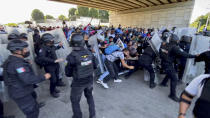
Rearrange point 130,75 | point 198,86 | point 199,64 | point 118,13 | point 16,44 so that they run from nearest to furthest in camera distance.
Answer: point 198,86, point 16,44, point 199,64, point 130,75, point 118,13

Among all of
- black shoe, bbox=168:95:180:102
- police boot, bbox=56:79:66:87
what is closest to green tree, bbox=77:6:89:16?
police boot, bbox=56:79:66:87

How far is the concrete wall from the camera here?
13984 millimetres

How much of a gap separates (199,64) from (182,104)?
11.7ft

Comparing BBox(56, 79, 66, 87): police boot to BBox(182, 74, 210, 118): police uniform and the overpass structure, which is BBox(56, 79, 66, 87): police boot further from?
the overpass structure

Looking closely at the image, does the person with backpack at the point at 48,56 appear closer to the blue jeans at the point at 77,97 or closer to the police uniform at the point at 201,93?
the blue jeans at the point at 77,97

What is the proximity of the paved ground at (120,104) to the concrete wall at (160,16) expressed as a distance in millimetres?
13788

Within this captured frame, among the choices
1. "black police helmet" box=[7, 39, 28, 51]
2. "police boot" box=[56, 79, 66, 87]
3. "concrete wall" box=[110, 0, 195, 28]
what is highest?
"concrete wall" box=[110, 0, 195, 28]

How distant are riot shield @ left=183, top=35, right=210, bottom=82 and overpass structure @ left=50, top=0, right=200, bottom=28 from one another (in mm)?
12807

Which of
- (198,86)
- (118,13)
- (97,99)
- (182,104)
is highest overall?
(118,13)

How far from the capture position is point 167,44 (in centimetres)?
333

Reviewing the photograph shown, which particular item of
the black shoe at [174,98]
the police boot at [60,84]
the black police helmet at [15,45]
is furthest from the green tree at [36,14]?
the black shoe at [174,98]

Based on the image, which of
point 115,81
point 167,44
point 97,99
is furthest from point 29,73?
point 167,44

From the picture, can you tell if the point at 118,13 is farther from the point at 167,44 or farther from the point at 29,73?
the point at 29,73

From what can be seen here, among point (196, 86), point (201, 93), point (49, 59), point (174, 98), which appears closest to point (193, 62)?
point (174, 98)
